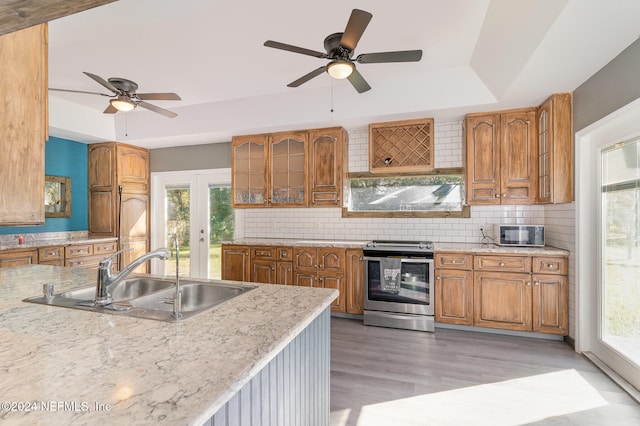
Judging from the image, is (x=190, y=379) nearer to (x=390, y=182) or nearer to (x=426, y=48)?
(x=426, y=48)

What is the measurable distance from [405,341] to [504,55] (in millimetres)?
2870

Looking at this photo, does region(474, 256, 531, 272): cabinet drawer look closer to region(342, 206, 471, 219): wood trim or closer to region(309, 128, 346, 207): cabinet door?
region(342, 206, 471, 219): wood trim

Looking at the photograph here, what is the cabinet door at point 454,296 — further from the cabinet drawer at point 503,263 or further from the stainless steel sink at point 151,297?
the stainless steel sink at point 151,297

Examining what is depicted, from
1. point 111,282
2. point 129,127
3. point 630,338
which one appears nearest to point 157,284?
point 111,282

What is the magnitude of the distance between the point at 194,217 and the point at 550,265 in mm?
5137

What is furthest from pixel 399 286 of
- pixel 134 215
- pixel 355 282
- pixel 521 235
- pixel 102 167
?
pixel 102 167

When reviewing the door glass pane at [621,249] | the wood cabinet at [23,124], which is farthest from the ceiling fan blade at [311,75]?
the door glass pane at [621,249]

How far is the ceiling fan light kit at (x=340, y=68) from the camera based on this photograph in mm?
2443

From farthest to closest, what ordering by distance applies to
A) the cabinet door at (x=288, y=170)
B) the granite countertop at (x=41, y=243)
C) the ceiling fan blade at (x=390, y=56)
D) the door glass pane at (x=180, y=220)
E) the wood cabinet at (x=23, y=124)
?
the door glass pane at (x=180, y=220) < the cabinet door at (x=288, y=170) < the granite countertop at (x=41, y=243) < the ceiling fan blade at (x=390, y=56) < the wood cabinet at (x=23, y=124)

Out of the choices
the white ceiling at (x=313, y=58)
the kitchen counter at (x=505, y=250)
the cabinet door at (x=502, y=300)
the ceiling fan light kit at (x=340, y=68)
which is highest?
the white ceiling at (x=313, y=58)

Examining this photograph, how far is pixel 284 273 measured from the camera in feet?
13.9

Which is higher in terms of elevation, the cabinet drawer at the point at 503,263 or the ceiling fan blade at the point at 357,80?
the ceiling fan blade at the point at 357,80

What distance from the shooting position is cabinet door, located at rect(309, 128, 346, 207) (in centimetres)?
428

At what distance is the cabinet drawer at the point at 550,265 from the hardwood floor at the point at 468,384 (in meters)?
0.74
